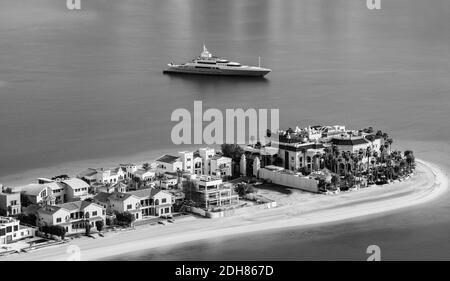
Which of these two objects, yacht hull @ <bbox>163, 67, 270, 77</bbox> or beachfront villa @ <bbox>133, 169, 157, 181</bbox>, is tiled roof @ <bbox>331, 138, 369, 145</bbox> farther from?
yacht hull @ <bbox>163, 67, 270, 77</bbox>

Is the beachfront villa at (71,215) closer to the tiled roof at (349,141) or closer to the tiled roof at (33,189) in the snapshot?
the tiled roof at (33,189)

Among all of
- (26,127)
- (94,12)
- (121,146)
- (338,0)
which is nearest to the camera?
(121,146)

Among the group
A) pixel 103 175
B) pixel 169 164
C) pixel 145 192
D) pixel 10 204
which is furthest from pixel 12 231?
pixel 169 164

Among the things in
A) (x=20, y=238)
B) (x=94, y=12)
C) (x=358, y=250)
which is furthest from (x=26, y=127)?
(x=94, y=12)

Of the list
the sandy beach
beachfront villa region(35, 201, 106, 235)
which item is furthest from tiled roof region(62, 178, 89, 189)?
the sandy beach
